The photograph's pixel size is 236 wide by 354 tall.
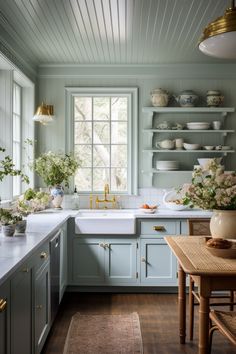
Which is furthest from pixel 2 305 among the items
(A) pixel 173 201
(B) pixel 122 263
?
(A) pixel 173 201

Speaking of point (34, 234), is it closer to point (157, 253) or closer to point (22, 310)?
point (22, 310)

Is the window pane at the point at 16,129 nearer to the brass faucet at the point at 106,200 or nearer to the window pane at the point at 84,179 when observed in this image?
the window pane at the point at 84,179

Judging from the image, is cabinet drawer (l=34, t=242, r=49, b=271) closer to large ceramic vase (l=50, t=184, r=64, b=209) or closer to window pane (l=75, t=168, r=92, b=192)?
large ceramic vase (l=50, t=184, r=64, b=209)

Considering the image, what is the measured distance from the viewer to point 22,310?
2.22m

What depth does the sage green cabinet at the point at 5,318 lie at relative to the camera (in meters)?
1.80

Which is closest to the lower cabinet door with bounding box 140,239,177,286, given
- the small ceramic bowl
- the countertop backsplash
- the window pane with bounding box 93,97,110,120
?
the countertop backsplash

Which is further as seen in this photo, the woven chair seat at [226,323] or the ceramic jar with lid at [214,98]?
the ceramic jar with lid at [214,98]

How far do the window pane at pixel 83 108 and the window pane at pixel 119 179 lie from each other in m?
0.78

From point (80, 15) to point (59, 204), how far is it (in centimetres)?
224

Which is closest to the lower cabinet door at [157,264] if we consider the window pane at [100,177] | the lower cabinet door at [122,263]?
the lower cabinet door at [122,263]

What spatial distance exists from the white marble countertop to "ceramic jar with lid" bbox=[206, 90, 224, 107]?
1344 millimetres

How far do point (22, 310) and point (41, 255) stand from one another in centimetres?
57

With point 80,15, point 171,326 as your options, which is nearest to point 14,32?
point 80,15

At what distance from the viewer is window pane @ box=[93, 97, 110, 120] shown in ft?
16.9
